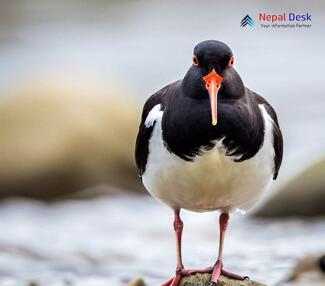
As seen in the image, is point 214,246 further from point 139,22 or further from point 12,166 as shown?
point 139,22

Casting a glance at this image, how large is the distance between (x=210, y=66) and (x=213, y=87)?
16cm

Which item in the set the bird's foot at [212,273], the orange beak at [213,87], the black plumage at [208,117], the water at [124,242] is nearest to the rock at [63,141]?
the water at [124,242]

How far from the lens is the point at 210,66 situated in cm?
534

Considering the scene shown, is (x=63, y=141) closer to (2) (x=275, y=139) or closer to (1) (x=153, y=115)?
(1) (x=153, y=115)

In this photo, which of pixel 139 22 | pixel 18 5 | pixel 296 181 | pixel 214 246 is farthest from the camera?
pixel 18 5

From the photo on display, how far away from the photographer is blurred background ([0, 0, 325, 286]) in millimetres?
8977

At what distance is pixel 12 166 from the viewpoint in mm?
11070

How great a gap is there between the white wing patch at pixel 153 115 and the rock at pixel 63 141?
15.9 ft

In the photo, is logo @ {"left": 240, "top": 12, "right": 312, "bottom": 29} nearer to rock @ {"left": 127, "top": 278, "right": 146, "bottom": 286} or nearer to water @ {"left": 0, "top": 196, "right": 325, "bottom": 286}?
water @ {"left": 0, "top": 196, "right": 325, "bottom": 286}

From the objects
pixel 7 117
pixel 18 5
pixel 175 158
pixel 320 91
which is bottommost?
pixel 175 158

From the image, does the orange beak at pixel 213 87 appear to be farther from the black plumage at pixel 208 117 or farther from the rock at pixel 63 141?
the rock at pixel 63 141

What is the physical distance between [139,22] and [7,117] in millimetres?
6932

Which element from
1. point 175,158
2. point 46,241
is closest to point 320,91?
point 46,241

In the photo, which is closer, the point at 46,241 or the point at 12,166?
the point at 46,241
